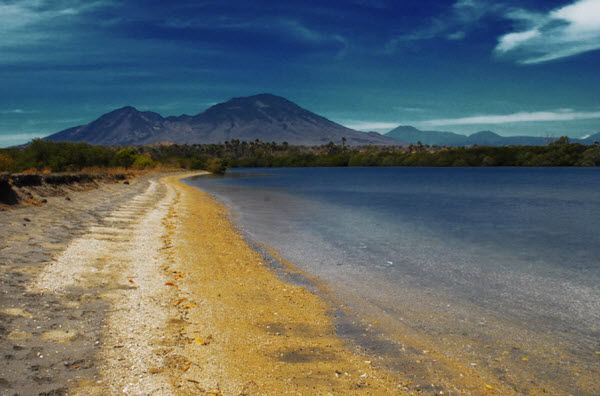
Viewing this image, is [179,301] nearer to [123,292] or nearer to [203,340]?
[123,292]

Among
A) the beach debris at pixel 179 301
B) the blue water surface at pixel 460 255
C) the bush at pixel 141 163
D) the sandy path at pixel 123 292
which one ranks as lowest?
the blue water surface at pixel 460 255

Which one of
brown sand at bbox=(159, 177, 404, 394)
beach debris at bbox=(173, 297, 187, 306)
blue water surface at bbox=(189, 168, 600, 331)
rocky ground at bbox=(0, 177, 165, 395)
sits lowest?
blue water surface at bbox=(189, 168, 600, 331)

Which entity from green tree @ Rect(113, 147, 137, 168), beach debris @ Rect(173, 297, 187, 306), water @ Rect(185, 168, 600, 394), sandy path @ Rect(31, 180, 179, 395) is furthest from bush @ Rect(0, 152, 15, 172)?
beach debris @ Rect(173, 297, 187, 306)

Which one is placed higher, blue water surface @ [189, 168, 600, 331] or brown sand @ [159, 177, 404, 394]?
brown sand @ [159, 177, 404, 394]

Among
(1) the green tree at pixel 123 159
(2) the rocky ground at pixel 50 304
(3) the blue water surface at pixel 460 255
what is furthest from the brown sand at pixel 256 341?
(1) the green tree at pixel 123 159

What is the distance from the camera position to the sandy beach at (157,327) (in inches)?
231

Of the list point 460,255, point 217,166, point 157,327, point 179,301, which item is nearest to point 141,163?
point 217,166

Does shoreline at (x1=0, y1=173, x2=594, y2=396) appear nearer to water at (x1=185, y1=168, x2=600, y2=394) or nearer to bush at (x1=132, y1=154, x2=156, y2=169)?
water at (x1=185, y1=168, x2=600, y2=394)

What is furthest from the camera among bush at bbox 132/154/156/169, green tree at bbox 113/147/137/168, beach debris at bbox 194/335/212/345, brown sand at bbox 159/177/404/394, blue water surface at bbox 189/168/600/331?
bush at bbox 132/154/156/169

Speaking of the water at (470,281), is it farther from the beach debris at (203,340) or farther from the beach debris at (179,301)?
the beach debris at (179,301)

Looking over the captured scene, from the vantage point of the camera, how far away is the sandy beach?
5867 millimetres

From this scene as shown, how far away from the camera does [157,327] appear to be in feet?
25.4

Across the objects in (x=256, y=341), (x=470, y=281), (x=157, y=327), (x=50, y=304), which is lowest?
(x=470, y=281)

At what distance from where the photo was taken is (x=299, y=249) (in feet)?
62.3
